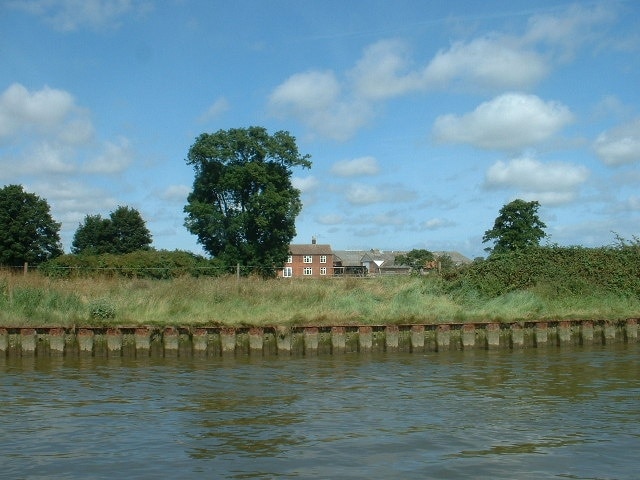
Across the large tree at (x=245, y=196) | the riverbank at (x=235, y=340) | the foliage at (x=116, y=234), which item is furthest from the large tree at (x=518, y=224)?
the riverbank at (x=235, y=340)

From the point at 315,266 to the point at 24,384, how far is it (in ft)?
358

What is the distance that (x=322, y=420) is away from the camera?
11.7 meters

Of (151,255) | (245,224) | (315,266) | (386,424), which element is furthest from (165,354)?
(315,266)

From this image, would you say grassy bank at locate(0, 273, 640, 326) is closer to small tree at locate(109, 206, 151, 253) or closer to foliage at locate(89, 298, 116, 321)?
foliage at locate(89, 298, 116, 321)

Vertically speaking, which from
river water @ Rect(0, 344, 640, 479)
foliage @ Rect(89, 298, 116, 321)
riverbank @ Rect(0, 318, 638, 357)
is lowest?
river water @ Rect(0, 344, 640, 479)

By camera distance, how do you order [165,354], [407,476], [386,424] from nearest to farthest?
[407,476] < [386,424] < [165,354]

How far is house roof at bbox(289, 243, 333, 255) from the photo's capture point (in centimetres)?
12456

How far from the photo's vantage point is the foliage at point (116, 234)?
84688 mm

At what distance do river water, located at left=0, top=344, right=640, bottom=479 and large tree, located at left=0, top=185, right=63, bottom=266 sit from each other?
52684 millimetres

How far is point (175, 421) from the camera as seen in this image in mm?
11766

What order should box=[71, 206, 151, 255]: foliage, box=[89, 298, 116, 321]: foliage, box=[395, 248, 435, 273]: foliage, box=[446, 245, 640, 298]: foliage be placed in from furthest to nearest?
box=[395, 248, 435, 273]: foliage
box=[71, 206, 151, 255]: foliage
box=[446, 245, 640, 298]: foliage
box=[89, 298, 116, 321]: foliage

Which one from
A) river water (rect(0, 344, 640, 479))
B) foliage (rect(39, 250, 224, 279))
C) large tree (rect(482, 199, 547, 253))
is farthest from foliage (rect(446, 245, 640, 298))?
large tree (rect(482, 199, 547, 253))

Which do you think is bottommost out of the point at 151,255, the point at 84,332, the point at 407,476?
the point at 407,476

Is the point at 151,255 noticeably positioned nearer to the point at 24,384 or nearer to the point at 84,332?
the point at 84,332
